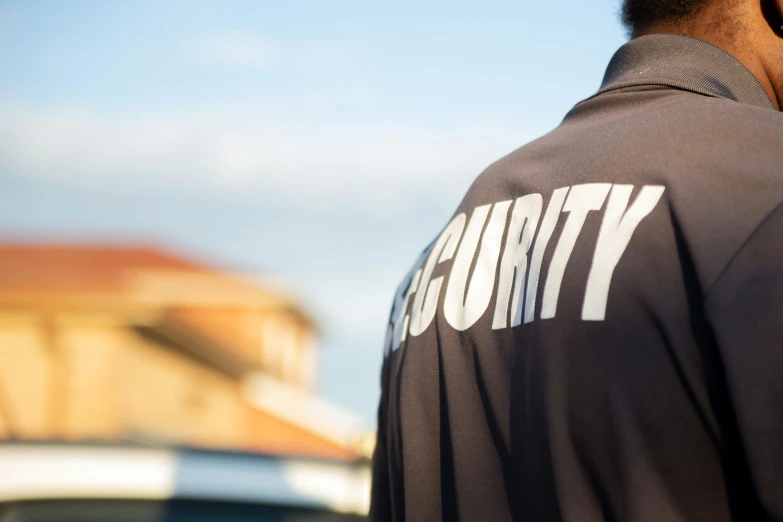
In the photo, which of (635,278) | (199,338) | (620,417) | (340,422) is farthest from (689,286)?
(340,422)

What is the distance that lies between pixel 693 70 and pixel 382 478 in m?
0.90

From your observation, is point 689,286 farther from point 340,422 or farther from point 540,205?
point 340,422

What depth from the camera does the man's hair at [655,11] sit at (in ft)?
5.19

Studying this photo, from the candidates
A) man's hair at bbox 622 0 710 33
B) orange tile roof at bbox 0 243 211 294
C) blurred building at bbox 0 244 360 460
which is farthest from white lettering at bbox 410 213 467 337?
orange tile roof at bbox 0 243 211 294

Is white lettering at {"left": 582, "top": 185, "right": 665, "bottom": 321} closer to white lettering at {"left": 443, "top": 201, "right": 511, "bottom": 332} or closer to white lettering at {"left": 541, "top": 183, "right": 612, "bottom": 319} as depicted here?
white lettering at {"left": 541, "top": 183, "right": 612, "bottom": 319}

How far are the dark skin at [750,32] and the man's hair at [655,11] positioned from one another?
3 cm

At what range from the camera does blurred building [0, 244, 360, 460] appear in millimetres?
16562

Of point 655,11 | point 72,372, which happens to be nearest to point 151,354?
point 72,372

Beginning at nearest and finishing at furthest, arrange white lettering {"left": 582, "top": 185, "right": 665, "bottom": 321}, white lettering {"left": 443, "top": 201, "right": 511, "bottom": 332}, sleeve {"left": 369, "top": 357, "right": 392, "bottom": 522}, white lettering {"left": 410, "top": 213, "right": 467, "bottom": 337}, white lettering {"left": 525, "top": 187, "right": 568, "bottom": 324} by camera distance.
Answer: white lettering {"left": 582, "top": 185, "right": 665, "bottom": 321} → white lettering {"left": 525, "top": 187, "right": 568, "bottom": 324} → white lettering {"left": 443, "top": 201, "right": 511, "bottom": 332} → white lettering {"left": 410, "top": 213, "right": 467, "bottom": 337} → sleeve {"left": 369, "top": 357, "right": 392, "bottom": 522}

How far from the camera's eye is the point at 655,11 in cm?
164

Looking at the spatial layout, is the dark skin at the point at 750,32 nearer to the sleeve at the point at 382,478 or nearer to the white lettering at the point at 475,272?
the white lettering at the point at 475,272

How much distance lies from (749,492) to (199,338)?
19.8 meters

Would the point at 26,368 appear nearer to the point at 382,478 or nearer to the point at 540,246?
the point at 382,478

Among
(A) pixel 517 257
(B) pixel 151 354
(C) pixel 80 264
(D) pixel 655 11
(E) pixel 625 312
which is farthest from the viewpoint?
(C) pixel 80 264
